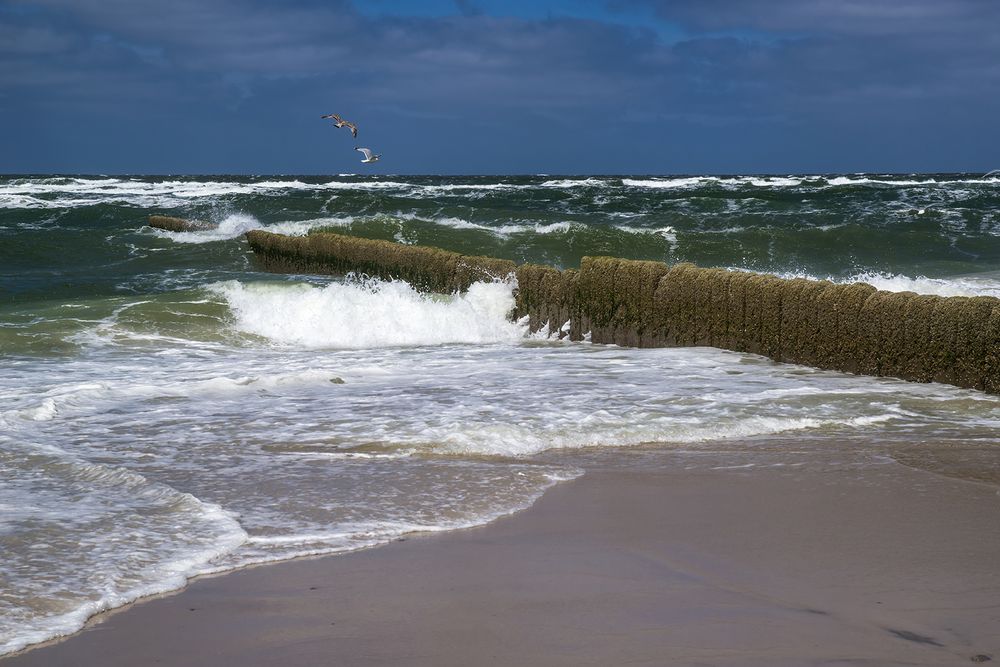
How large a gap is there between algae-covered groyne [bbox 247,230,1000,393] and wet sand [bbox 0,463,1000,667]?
9.25ft

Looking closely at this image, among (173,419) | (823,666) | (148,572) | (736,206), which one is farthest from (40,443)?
(736,206)

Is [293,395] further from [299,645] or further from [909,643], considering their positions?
[909,643]

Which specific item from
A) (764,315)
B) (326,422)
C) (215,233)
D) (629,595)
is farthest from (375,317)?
(215,233)

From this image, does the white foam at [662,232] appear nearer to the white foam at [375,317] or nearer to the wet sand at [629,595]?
the white foam at [375,317]

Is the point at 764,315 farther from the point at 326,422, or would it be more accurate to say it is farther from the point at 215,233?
the point at 215,233

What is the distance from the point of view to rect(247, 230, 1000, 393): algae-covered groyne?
736cm

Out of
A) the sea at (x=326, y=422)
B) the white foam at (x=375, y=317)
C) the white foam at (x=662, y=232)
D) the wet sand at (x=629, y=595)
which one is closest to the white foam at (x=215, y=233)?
the sea at (x=326, y=422)

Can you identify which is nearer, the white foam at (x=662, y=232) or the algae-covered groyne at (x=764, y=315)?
the algae-covered groyne at (x=764, y=315)

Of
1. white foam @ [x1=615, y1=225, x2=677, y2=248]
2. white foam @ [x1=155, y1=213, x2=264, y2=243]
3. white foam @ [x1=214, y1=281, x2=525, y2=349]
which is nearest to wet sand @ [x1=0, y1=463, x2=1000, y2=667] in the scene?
white foam @ [x1=214, y1=281, x2=525, y2=349]

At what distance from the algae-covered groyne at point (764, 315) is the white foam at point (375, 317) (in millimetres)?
313

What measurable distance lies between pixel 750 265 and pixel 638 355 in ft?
43.0

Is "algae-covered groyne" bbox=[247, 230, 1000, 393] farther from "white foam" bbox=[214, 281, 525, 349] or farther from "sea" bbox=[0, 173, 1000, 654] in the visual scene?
"white foam" bbox=[214, 281, 525, 349]

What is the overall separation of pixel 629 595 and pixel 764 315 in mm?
5614

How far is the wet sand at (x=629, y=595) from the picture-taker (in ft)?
10.2
